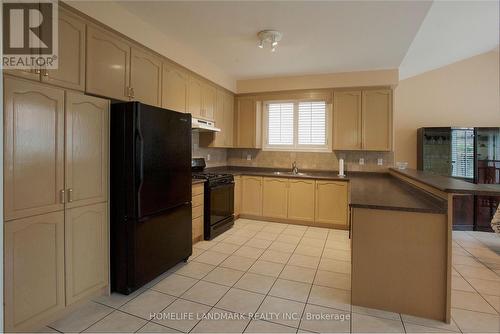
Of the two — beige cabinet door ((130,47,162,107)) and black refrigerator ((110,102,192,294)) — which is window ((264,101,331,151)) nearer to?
beige cabinet door ((130,47,162,107))

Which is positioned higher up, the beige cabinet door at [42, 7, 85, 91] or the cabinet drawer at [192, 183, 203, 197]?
the beige cabinet door at [42, 7, 85, 91]

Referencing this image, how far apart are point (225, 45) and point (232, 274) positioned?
2.69m

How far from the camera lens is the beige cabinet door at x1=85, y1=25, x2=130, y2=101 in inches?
84.4

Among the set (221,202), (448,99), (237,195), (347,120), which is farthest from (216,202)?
(448,99)

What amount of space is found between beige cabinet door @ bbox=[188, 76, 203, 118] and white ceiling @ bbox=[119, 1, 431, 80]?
39 cm

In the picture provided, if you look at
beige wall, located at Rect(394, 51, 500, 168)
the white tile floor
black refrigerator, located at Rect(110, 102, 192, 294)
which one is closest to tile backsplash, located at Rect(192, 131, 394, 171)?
beige wall, located at Rect(394, 51, 500, 168)

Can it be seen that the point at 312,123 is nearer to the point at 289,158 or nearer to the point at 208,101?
the point at 289,158

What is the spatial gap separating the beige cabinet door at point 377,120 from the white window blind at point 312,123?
74 cm

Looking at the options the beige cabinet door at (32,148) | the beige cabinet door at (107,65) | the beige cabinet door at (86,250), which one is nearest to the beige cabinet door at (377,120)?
the beige cabinet door at (107,65)

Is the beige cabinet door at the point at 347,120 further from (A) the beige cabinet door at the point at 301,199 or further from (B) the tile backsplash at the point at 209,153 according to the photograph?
(B) the tile backsplash at the point at 209,153

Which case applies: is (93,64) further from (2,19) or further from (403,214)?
(403,214)

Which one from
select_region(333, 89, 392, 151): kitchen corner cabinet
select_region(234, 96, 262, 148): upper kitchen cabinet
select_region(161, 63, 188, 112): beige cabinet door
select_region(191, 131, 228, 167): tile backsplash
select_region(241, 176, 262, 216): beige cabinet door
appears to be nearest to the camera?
select_region(161, 63, 188, 112): beige cabinet door

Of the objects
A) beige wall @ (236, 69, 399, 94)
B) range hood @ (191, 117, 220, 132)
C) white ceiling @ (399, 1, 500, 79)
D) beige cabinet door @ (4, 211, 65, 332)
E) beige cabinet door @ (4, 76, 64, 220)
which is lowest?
beige cabinet door @ (4, 211, 65, 332)

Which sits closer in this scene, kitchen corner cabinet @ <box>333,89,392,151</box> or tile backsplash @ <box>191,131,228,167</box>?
kitchen corner cabinet @ <box>333,89,392,151</box>
